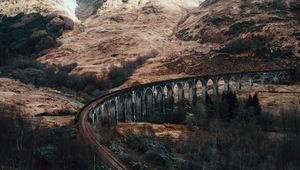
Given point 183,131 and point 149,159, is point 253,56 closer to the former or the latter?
point 183,131

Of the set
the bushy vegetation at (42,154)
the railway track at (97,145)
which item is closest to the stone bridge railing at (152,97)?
the railway track at (97,145)

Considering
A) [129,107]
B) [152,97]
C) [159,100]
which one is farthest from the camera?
[159,100]

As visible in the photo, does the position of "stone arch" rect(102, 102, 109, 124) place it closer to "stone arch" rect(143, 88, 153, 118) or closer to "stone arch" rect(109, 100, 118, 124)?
"stone arch" rect(109, 100, 118, 124)

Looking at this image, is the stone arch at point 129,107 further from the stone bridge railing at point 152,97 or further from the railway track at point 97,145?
the railway track at point 97,145

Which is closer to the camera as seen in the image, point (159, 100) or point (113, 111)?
point (113, 111)

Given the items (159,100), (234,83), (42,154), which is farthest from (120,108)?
(234,83)

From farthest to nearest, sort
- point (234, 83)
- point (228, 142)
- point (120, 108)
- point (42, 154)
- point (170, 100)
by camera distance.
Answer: point (234, 83) → point (170, 100) → point (120, 108) → point (228, 142) → point (42, 154)

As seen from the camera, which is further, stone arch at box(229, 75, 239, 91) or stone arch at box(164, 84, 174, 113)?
stone arch at box(229, 75, 239, 91)

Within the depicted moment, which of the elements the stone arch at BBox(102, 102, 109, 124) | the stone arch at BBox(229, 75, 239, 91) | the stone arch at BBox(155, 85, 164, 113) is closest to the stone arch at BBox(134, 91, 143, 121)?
the stone arch at BBox(155, 85, 164, 113)

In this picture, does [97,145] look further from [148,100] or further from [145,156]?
[148,100]
